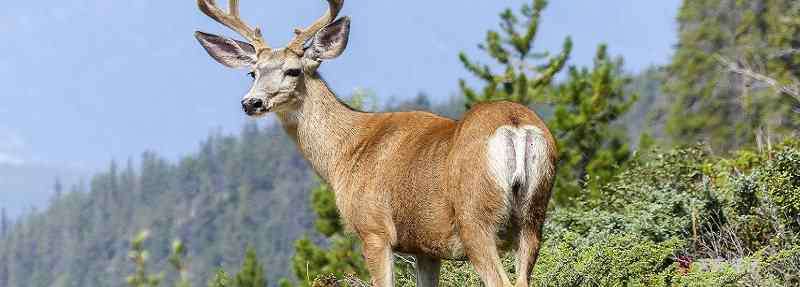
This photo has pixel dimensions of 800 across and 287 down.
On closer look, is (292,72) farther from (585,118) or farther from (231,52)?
(585,118)

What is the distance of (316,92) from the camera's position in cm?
941

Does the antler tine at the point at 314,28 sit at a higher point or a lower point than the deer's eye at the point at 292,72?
higher

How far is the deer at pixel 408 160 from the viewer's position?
708 cm

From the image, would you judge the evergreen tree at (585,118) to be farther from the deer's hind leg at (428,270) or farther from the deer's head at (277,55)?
the deer's hind leg at (428,270)

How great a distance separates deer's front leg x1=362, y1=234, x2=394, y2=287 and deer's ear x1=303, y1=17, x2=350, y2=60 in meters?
1.84

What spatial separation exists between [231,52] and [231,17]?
510 millimetres

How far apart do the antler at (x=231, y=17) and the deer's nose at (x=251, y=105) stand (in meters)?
0.95

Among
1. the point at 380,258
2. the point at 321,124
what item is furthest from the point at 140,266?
the point at 321,124

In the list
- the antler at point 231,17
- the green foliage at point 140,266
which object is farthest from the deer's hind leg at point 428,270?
the green foliage at point 140,266

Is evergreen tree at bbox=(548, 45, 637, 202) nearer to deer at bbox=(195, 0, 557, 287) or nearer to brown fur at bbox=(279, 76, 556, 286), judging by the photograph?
deer at bbox=(195, 0, 557, 287)

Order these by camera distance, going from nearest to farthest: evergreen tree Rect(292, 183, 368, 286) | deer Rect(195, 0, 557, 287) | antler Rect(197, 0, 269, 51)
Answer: deer Rect(195, 0, 557, 287) → antler Rect(197, 0, 269, 51) → evergreen tree Rect(292, 183, 368, 286)

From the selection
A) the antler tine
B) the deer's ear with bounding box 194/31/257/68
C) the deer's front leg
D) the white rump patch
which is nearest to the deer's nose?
the antler tine

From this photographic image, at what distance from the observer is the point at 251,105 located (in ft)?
29.6

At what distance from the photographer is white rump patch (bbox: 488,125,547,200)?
6969 mm
